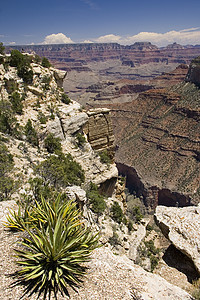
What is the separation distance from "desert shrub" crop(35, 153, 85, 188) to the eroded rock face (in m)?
7.95

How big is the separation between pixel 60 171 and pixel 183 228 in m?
9.85

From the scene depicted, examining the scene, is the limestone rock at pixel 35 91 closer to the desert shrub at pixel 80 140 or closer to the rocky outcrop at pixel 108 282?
the desert shrub at pixel 80 140

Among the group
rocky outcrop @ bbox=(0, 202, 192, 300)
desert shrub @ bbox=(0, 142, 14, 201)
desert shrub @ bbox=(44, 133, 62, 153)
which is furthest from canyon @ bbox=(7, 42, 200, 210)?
rocky outcrop @ bbox=(0, 202, 192, 300)

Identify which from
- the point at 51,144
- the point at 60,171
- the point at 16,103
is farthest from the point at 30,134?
the point at 60,171

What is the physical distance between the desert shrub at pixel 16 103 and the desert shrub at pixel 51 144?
145 inches

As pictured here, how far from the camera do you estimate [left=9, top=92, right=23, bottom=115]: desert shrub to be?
2094 cm

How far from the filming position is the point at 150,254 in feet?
63.6

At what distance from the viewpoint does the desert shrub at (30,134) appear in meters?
19.6

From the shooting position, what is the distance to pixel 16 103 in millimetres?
21125

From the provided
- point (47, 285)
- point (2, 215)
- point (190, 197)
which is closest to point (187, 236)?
point (47, 285)

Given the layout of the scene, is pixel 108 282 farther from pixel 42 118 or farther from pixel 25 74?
pixel 25 74

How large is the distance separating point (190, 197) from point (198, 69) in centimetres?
5651

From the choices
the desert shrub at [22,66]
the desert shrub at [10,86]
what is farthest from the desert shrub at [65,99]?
the desert shrub at [10,86]

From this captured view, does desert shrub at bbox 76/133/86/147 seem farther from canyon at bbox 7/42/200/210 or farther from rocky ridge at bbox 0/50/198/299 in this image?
canyon at bbox 7/42/200/210
